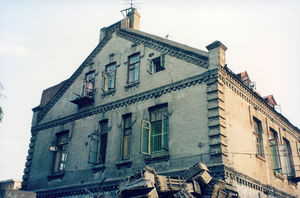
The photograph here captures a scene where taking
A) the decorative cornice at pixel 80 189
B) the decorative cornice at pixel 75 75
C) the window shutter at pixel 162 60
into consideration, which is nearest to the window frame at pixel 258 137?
the window shutter at pixel 162 60

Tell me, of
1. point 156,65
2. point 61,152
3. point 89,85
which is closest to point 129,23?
point 89,85

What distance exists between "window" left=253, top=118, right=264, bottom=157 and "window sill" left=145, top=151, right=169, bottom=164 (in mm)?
4907

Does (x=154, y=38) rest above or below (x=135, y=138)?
above

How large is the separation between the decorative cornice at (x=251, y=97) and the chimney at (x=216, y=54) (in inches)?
13.0

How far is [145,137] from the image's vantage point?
1686cm

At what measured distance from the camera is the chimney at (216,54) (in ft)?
53.4

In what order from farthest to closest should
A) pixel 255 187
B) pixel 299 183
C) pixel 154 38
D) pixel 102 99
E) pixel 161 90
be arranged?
pixel 299 183, pixel 102 99, pixel 154 38, pixel 161 90, pixel 255 187

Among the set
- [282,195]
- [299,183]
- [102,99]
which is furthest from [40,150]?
[299,183]

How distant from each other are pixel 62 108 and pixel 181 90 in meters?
9.20

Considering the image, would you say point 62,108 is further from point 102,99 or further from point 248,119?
point 248,119

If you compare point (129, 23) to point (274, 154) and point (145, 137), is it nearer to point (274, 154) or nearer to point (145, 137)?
point (145, 137)

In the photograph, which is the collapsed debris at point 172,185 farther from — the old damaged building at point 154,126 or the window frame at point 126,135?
the window frame at point 126,135

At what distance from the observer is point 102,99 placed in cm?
2061

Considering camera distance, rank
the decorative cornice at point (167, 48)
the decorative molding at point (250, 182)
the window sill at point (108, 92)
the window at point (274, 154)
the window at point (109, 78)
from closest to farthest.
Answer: the decorative molding at point (250, 182) < the decorative cornice at point (167, 48) < the window at point (274, 154) < the window sill at point (108, 92) < the window at point (109, 78)
